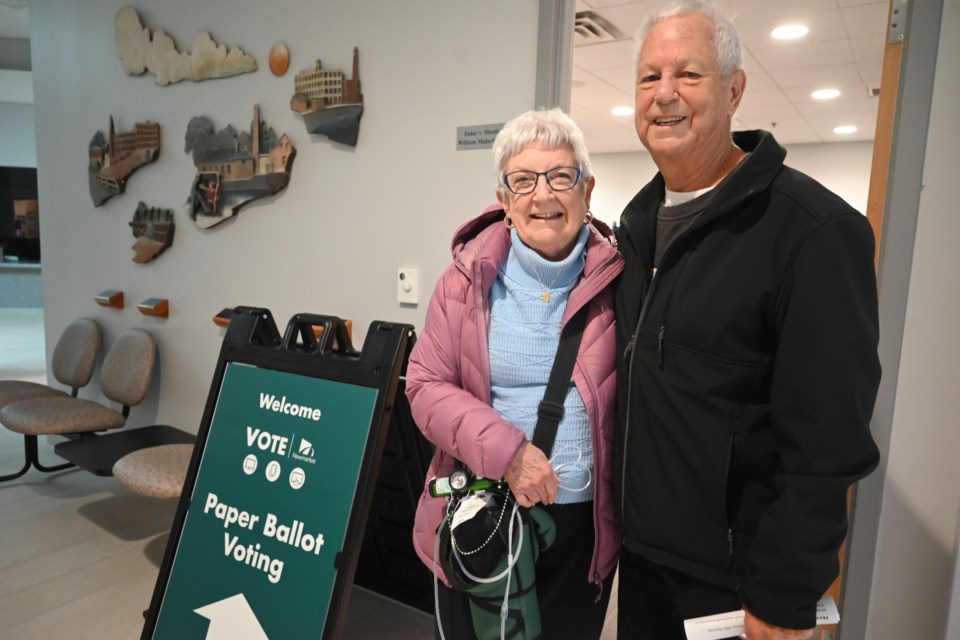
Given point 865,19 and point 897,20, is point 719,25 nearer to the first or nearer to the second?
point 897,20

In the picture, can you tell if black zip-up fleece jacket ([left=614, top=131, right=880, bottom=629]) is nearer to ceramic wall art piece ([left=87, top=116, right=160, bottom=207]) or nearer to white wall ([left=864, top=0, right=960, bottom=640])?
white wall ([left=864, top=0, right=960, bottom=640])

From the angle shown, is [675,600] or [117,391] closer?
[675,600]

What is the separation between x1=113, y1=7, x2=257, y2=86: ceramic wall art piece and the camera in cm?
274

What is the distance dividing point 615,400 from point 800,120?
708cm

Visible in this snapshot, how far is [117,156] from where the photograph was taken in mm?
3270

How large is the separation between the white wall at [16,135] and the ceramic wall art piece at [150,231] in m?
10.2

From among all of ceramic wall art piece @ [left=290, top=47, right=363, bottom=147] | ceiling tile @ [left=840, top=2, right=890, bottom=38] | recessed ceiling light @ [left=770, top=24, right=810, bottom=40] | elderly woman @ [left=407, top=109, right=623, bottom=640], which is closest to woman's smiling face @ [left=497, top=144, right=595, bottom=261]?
elderly woman @ [left=407, top=109, right=623, bottom=640]

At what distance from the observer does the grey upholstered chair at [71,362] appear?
135 inches

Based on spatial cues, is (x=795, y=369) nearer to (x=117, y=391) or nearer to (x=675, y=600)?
(x=675, y=600)

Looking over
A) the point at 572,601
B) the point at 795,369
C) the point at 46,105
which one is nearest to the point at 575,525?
the point at 572,601

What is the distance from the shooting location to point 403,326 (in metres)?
1.90

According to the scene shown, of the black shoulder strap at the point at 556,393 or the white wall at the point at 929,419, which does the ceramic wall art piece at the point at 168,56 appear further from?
the white wall at the point at 929,419

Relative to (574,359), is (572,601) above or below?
below

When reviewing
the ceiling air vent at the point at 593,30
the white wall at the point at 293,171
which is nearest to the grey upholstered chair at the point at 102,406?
the white wall at the point at 293,171
